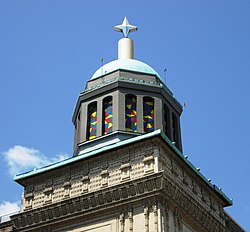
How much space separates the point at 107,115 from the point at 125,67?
544 cm

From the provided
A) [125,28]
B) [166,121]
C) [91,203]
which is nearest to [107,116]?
[166,121]

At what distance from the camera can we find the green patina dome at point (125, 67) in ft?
152

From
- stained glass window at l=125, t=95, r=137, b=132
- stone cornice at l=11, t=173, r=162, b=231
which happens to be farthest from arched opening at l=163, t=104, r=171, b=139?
stone cornice at l=11, t=173, r=162, b=231

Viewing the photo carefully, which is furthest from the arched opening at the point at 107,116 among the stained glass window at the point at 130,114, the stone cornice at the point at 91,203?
the stone cornice at the point at 91,203

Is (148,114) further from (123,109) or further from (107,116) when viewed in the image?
(107,116)

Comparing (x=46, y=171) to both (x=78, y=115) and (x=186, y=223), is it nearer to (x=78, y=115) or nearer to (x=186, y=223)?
(x=78, y=115)

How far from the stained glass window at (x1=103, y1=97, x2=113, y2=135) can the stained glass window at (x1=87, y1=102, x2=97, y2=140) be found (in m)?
0.98

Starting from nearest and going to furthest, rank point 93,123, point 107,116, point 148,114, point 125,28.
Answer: point 148,114, point 107,116, point 93,123, point 125,28

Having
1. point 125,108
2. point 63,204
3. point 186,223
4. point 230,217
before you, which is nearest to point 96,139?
point 125,108

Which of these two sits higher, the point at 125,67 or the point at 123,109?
the point at 125,67

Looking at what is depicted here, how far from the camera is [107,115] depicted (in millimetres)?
42969

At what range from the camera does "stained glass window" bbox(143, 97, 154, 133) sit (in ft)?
138

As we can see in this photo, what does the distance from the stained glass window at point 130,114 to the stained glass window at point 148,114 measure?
82 centimetres

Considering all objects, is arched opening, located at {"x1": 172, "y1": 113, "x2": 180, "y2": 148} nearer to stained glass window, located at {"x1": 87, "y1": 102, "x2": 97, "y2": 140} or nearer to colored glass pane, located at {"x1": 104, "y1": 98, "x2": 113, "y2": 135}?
colored glass pane, located at {"x1": 104, "y1": 98, "x2": 113, "y2": 135}
